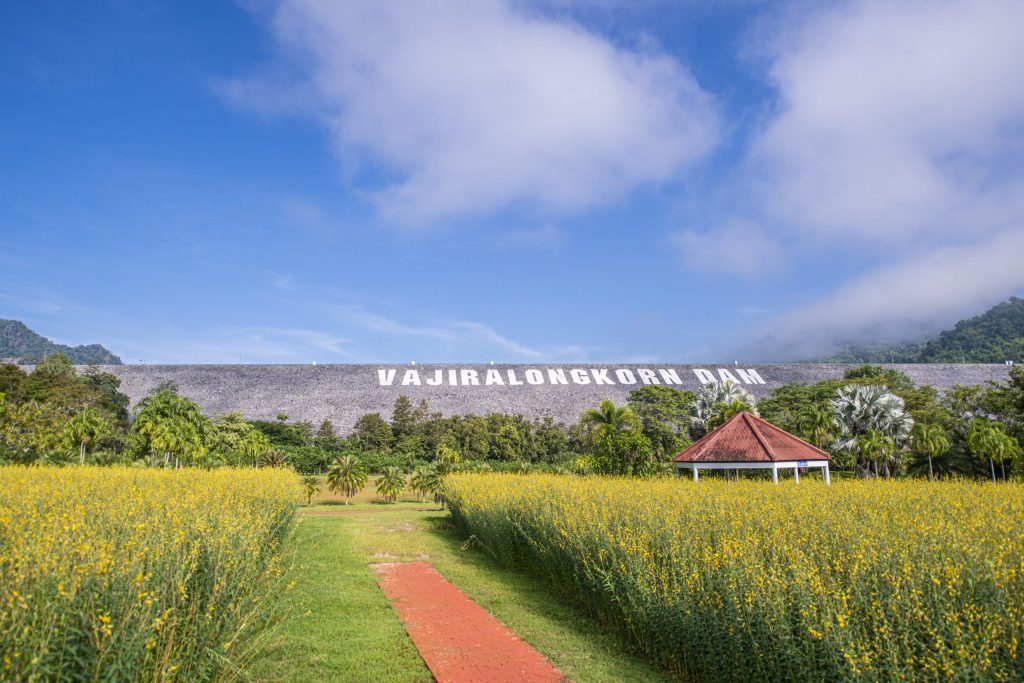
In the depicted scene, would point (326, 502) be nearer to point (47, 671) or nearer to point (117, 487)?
point (117, 487)

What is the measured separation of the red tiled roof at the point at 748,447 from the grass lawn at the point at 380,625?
9.04 metres

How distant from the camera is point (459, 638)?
7.75 metres

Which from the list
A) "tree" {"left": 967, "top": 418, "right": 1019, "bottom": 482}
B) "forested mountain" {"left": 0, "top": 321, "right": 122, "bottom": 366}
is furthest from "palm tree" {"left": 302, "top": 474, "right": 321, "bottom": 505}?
"forested mountain" {"left": 0, "top": 321, "right": 122, "bottom": 366}

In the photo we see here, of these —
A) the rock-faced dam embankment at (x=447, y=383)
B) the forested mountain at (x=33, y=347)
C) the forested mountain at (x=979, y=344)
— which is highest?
the forested mountain at (x=33, y=347)

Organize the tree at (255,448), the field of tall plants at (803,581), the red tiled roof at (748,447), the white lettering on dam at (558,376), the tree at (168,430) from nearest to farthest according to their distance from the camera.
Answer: the field of tall plants at (803,581)
the red tiled roof at (748,447)
the tree at (168,430)
the tree at (255,448)
the white lettering on dam at (558,376)

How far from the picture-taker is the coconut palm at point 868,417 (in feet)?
→ 102

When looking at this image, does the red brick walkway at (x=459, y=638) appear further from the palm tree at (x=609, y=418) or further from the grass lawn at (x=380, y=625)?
the palm tree at (x=609, y=418)

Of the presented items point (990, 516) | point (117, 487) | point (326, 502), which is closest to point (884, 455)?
point (990, 516)

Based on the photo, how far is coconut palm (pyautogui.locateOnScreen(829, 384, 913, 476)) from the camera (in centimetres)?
3097

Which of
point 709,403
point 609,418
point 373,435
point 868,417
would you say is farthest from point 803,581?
point 373,435

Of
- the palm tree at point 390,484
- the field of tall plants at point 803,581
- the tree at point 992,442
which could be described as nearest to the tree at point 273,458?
the palm tree at point 390,484

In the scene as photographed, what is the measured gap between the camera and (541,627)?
27.4ft

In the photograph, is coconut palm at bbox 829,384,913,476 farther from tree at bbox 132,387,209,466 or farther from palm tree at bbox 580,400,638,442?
tree at bbox 132,387,209,466

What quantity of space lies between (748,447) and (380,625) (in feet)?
49.0
